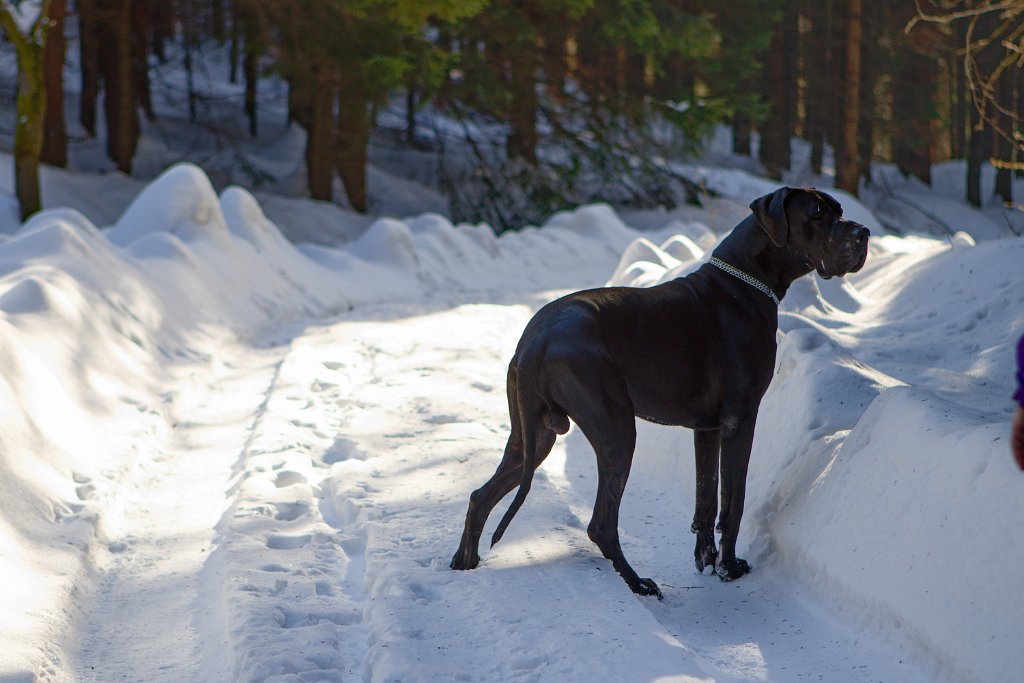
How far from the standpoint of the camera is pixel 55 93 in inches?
716

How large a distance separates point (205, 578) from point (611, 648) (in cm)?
183

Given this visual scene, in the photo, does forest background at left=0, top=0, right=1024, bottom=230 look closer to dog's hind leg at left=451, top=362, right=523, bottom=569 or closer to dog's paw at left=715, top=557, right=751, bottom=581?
dog's hind leg at left=451, top=362, right=523, bottom=569

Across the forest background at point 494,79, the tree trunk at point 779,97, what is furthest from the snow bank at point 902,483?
the tree trunk at point 779,97

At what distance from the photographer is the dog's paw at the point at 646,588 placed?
3990 mm

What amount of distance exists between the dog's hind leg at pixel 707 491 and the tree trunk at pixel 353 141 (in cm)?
1526

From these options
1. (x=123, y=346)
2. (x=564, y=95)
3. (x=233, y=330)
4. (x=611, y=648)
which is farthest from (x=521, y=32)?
(x=611, y=648)

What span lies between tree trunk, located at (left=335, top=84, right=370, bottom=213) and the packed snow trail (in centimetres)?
1301

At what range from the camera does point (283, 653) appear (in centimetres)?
343

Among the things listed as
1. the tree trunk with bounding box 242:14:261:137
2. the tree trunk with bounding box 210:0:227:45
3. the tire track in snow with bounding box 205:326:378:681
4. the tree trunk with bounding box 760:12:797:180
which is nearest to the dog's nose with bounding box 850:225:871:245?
the tire track in snow with bounding box 205:326:378:681

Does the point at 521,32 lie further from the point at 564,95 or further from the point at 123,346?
the point at 123,346

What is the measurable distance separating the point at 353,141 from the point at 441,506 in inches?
646

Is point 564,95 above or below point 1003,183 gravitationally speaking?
above

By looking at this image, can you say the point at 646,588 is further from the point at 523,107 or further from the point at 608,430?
the point at 523,107

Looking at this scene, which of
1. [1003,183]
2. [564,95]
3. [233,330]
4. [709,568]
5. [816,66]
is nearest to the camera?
[709,568]
